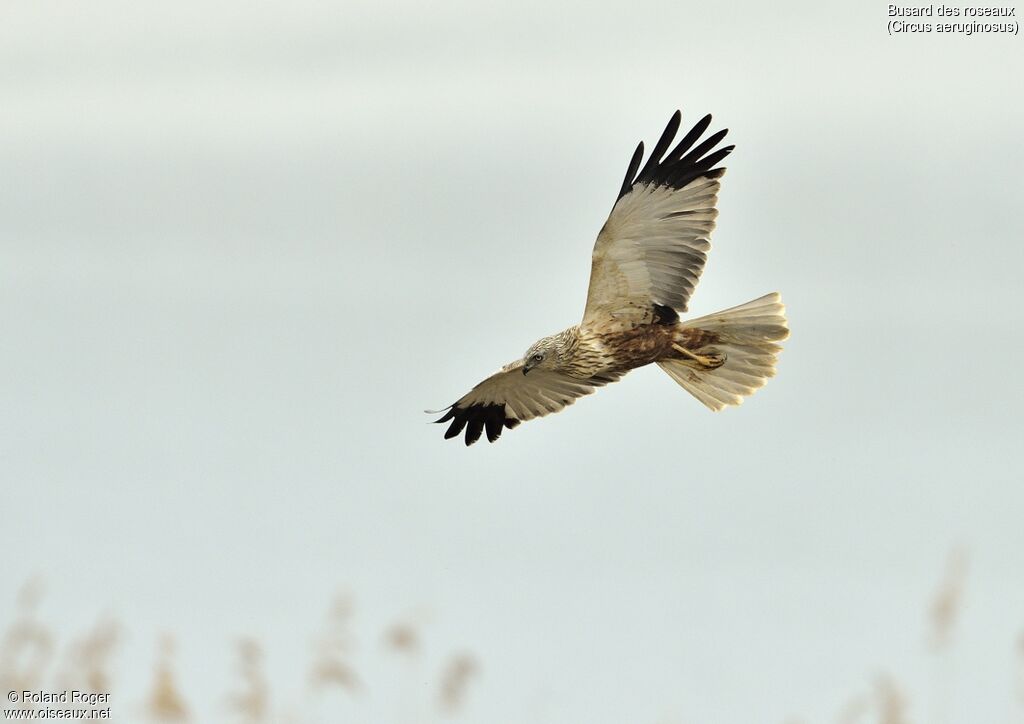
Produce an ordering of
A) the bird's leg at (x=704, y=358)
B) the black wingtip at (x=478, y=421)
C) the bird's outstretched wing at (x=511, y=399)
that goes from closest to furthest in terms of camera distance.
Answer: the bird's leg at (x=704, y=358) → the bird's outstretched wing at (x=511, y=399) → the black wingtip at (x=478, y=421)

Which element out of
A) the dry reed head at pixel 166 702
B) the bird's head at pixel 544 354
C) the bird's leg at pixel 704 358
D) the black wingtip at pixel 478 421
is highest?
the bird's leg at pixel 704 358

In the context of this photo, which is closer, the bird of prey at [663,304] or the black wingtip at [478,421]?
the bird of prey at [663,304]

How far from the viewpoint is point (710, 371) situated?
792 centimetres

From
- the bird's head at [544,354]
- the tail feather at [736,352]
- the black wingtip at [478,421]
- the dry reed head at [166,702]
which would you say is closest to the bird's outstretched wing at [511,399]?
the black wingtip at [478,421]

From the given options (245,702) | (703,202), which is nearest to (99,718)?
(245,702)

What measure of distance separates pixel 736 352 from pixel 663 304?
27.0 inches

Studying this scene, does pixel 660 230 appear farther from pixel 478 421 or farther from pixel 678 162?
pixel 478 421

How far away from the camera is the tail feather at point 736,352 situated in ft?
24.8

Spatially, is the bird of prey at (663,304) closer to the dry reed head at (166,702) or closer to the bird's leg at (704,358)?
the bird's leg at (704,358)

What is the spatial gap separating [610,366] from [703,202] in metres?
1.05

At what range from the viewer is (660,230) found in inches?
283

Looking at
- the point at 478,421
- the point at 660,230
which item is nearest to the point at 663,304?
the point at 660,230

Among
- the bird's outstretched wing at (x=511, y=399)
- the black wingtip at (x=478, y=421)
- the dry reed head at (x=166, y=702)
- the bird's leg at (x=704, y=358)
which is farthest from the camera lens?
the black wingtip at (x=478, y=421)

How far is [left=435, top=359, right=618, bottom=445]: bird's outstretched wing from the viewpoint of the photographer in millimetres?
8000
